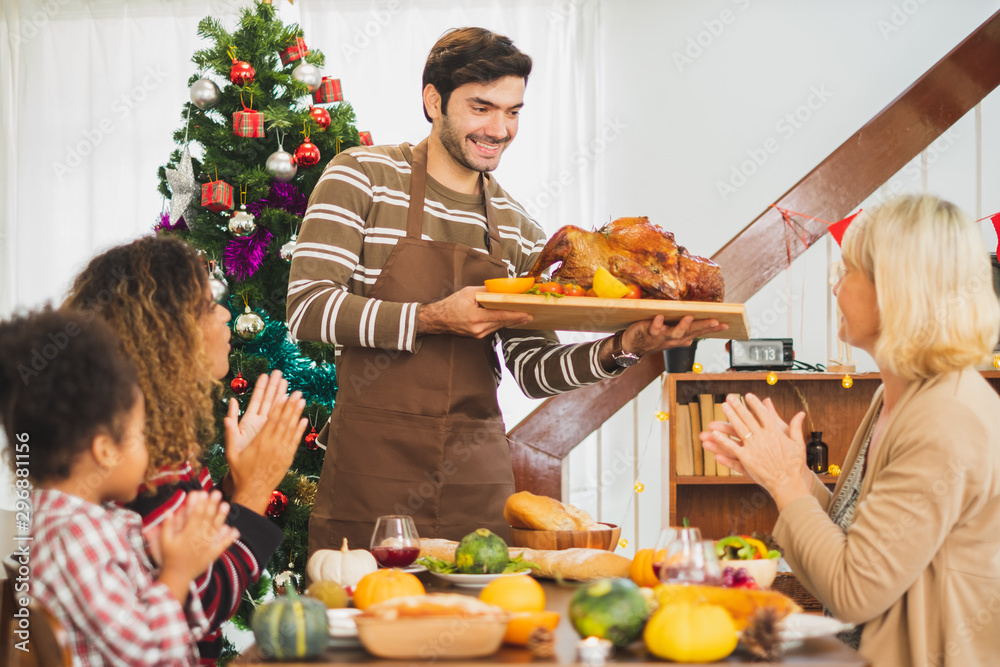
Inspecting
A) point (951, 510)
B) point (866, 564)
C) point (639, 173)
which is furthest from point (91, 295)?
point (639, 173)

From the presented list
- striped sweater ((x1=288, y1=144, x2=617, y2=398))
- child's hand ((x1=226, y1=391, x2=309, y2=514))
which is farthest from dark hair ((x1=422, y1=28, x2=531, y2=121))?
child's hand ((x1=226, y1=391, x2=309, y2=514))

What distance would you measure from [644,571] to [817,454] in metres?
2.18

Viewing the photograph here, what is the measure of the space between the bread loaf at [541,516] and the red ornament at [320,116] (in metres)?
1.93

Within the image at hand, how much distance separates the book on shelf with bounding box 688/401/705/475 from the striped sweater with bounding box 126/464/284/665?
2240 millimetres

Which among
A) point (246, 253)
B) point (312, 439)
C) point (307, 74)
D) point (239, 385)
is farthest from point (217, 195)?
point (312, 439)

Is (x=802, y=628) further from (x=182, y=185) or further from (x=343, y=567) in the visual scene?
(x=182, y=185)

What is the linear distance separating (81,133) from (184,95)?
648 mm

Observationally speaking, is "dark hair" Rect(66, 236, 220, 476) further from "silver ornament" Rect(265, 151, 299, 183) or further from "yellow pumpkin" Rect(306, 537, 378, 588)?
"silver ornament" Rect(265, 151, 299, 183)

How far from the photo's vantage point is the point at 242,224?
3104mm

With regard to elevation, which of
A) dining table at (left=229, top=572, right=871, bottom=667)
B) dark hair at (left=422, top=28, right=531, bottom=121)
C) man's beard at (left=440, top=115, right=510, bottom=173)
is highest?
dark hair at (left=422, top=28, right=531, bottom=121)

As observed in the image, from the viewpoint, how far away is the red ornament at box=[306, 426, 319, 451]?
324cm

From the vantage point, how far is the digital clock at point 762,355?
3.44 metres

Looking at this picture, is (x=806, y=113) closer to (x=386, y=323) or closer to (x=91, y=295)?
(x=386, y=323)

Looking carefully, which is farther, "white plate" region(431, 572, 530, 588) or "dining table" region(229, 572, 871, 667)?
"white plate" region(431, 572, 530, 588)
